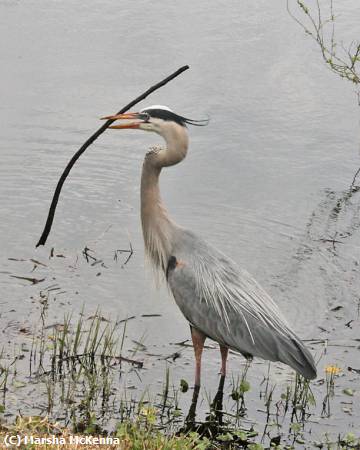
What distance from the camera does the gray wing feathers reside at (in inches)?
251

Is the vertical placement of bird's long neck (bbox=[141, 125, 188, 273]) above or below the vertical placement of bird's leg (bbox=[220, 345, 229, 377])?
above

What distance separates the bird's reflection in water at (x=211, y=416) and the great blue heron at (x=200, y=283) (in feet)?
0.36

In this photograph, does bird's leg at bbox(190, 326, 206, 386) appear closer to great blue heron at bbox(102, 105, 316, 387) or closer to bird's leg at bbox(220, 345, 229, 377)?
great blue heron at bbox(102, 105, 316, 387)

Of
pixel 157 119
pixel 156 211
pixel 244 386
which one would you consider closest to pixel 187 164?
pixel 156 211

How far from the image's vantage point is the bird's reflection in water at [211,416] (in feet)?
20.1

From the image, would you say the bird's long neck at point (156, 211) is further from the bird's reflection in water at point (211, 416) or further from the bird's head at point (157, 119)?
the bird's reflection in water at point (211, 416)

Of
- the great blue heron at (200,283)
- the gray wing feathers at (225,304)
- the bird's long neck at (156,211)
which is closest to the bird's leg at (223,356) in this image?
the great blue heron at (200,283)

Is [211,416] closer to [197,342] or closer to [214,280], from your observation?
[197,342]

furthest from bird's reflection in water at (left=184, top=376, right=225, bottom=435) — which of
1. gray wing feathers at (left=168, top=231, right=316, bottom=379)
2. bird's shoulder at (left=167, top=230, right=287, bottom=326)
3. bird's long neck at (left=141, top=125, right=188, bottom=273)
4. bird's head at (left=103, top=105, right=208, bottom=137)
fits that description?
bird's head at (left=103, top=105, right=208, bottom=137)

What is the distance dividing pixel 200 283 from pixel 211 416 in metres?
0.90

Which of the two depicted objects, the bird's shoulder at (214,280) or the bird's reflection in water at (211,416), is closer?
the bird's reflection in water at (211,416)

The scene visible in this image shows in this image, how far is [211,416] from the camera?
6277mm

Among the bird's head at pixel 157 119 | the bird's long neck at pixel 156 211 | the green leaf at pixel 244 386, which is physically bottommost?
the green leaf at pixel 244 386

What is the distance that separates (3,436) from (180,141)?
95.7 inches
